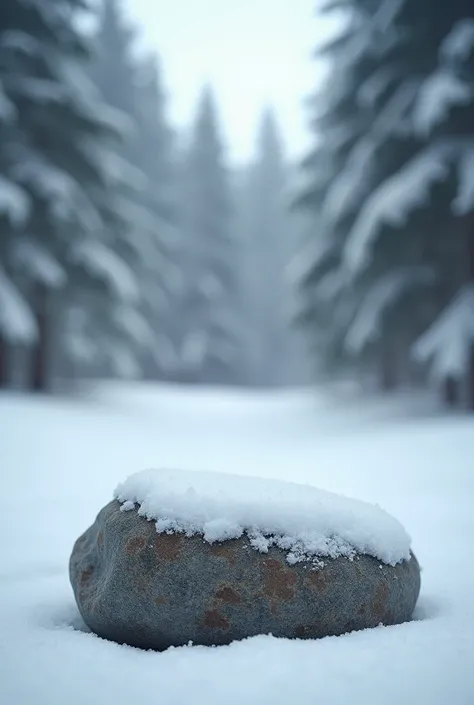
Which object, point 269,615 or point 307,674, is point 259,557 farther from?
point 307,674

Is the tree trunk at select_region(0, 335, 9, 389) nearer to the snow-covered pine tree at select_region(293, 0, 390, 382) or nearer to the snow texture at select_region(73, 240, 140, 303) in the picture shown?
the snow texture at select_region(73, 240, 140, 303)

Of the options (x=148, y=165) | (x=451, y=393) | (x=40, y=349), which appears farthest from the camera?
(x=148, y=165)

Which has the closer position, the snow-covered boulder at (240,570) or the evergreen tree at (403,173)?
the snow-covered boulder at (240,570)

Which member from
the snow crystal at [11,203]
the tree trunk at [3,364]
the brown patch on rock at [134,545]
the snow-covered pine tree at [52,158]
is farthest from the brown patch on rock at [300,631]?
the tree trunk at [3,364]

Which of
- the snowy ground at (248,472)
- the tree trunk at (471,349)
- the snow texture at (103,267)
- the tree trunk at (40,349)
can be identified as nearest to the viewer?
the snowy ground at (248,472)

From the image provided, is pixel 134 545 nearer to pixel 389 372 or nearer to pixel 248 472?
pixel 248 472

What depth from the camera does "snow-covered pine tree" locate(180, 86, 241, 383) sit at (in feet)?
88.6

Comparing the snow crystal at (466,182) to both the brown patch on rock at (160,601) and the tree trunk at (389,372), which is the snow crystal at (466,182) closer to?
the tree trunk at (389,372)

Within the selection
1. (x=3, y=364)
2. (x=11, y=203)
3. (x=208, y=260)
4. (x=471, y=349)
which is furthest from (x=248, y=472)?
(x=208, y=260)

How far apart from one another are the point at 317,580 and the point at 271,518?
15.1 inches

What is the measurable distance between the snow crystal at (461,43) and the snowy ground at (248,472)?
Result: 5784 millimetres

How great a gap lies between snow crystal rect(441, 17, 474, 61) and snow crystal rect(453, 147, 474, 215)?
1.46 metres

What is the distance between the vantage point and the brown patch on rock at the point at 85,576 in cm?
327

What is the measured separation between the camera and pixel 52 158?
483 inches
